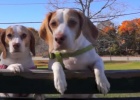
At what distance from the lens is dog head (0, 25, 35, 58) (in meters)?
3.71

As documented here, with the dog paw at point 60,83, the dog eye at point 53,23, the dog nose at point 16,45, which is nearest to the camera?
the dog paw at point 60,83

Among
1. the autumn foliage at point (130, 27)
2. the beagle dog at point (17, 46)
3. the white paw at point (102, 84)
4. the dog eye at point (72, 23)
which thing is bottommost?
the white paw at point (102, 84)

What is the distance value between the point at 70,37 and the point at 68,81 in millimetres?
458

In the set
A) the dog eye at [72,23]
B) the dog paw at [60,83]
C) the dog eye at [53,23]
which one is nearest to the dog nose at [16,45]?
the dog eye at [53,23]

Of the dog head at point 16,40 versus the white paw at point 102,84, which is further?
the dog head at point 16,40

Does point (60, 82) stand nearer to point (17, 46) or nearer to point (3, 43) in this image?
point (17, 46)

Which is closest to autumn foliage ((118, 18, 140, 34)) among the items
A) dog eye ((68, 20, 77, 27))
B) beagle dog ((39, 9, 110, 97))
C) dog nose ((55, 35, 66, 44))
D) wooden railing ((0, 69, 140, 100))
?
beagle dog ((39, 9, 110, 97))

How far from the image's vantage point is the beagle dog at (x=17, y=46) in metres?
3.70

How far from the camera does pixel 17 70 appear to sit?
2422 millimetres

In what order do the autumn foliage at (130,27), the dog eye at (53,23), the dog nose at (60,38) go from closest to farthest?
the dog nose at (60,38) < the dog eye at (53,23) < the autumn foliage at (130,27)

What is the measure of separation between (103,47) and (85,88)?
146 feet

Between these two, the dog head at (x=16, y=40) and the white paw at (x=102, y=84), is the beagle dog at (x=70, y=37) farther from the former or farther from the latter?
the dog head at (x=16, y=40)

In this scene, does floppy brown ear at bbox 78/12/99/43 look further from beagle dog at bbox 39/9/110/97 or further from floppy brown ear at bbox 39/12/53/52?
floppy brown ear at bbox 39/12/53/52

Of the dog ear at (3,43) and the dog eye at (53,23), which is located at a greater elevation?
the dog eye at (53,23)
